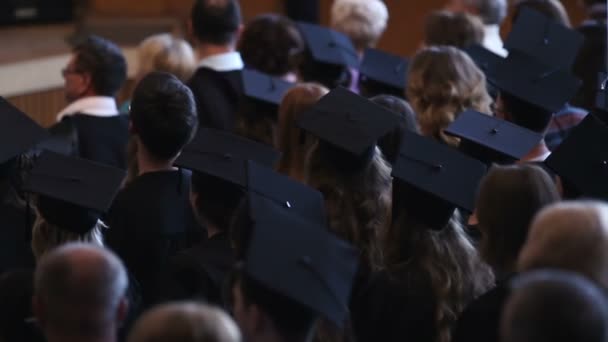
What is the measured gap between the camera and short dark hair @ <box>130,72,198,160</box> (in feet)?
12.1

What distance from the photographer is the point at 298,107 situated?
4.07 m

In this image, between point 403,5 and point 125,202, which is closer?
point 125,202

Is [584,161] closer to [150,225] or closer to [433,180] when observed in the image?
[433,180]

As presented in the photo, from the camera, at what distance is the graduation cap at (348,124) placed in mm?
3522

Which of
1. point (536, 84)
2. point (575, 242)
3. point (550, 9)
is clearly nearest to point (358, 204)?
point (575, 242)

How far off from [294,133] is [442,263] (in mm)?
1058

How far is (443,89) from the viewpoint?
4492 millimetres

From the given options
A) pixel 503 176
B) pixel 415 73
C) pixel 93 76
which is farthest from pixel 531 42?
pixel 503 176

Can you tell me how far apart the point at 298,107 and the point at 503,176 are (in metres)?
1.30

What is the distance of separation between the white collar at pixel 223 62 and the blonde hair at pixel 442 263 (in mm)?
2358

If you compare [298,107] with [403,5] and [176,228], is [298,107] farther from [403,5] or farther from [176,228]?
[403,5]

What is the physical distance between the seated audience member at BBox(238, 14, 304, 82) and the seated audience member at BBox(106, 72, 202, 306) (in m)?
1.56

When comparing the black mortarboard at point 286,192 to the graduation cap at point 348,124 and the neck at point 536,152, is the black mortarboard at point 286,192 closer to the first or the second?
the graduation cap at point 348,124

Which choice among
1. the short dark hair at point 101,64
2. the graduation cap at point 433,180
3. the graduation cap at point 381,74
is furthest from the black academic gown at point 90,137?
the graduation cap at point 433,180
